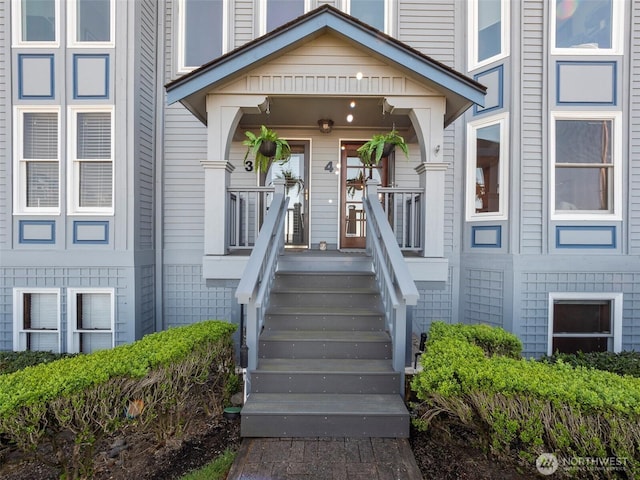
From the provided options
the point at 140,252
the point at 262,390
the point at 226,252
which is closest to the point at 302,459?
the point at 262,390

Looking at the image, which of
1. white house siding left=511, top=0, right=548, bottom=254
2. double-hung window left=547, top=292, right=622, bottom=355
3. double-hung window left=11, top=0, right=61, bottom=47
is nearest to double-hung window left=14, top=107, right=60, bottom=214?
double-hung window left=11, top=0, right=61, bottom=47

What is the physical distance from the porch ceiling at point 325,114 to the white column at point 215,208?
A: 1.34m

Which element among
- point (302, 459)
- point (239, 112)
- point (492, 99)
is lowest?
point (302, 459)

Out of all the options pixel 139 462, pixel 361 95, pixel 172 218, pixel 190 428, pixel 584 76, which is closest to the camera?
pixel 139 462

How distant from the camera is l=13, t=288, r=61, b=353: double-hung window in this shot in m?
5.85

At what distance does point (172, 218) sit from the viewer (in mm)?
6750

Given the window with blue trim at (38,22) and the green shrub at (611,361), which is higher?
the window with blue trim at (38,22)

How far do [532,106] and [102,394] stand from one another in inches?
281

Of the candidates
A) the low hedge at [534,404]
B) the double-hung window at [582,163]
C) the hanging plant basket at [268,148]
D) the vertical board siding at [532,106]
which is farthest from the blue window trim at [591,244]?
the hanging plant basket at [268,148]

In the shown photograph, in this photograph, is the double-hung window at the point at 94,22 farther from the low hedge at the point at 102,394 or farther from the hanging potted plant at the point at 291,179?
the low hedge at the point at 102,394

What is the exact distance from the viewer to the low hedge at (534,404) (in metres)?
2.51

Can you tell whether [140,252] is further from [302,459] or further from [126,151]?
[302,459]

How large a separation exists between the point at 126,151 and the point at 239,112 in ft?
7.82

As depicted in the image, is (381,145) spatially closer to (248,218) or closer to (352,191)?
(352,191)
